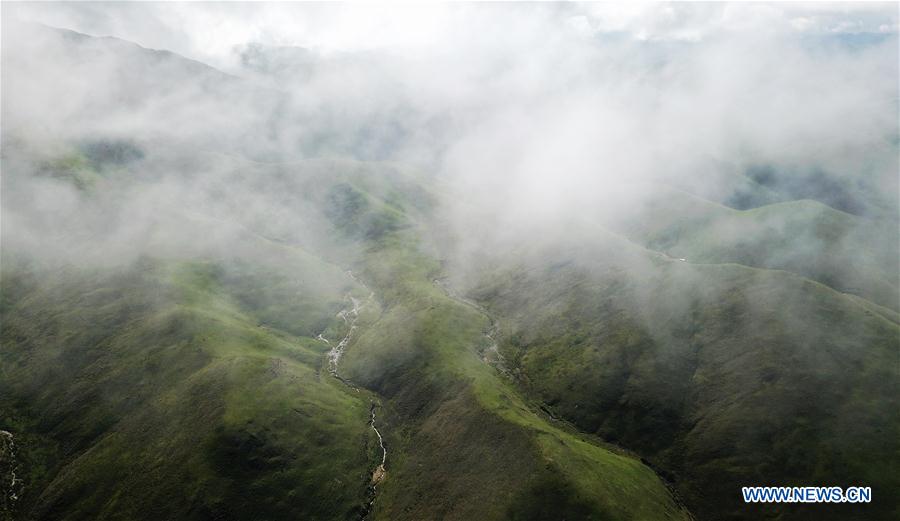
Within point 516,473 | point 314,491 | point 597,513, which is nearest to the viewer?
point 597,513

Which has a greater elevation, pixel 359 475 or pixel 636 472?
pixel 636 472

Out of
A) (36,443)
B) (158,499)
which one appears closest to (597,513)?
(158,499)

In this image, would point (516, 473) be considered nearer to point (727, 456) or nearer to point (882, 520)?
point (727, 456)

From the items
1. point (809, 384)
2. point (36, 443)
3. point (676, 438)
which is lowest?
point (36, 443)

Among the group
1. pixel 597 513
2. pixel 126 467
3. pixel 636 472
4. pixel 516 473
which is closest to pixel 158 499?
pixel 126 467

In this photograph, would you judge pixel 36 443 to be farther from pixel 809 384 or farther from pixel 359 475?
pixel 809 384

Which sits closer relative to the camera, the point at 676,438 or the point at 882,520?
the point at 882,520

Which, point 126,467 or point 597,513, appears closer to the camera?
point 597,513

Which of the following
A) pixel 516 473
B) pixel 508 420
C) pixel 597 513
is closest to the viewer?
pixel 597 513

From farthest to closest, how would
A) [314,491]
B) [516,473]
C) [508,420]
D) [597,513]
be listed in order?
[508,420] → [314,491] → [516,473] → [597,513]
